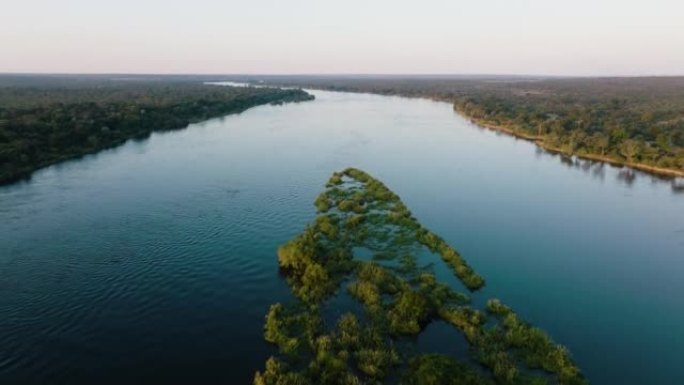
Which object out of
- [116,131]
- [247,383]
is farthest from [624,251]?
[116,131]

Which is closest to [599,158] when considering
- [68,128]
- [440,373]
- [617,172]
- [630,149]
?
[630,149]

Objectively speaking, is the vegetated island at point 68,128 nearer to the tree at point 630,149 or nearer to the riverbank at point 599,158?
the riverbank at point 599,158

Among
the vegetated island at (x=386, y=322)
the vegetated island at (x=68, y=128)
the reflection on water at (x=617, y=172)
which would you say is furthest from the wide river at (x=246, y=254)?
the vegetated island at (x=68, y=128)

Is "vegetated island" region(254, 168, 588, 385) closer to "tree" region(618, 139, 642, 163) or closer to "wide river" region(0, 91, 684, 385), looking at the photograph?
"wide river" region(0, 91, 684, 385)

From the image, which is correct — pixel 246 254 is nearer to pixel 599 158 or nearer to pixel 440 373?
pixel 440 373

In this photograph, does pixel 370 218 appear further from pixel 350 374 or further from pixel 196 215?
pixel 350 374
